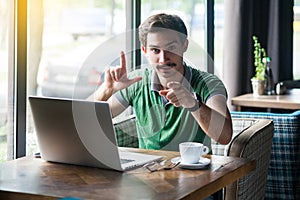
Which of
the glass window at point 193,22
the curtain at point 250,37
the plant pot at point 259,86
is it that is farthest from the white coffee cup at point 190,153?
the curtain at point 250,37

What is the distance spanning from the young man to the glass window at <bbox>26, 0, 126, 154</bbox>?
0.44 m

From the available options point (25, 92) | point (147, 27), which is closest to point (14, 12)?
point (25, 92)

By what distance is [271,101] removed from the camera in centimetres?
436

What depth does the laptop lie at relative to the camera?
7.58 ft

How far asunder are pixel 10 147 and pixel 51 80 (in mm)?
489

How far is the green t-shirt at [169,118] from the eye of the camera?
3002 mm

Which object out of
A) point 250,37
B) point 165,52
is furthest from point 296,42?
point 165,52

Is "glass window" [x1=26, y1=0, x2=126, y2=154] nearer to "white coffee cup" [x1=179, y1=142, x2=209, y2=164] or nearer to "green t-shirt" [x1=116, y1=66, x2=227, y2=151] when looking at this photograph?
"green t-shirt" [x1=116, y1=66, x2=227, y2=151]

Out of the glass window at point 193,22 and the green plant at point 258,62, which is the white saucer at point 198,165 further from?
the green plant at point 258,62

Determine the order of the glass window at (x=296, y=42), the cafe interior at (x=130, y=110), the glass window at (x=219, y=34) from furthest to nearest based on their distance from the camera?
the glass window at (x=296, y=42)
the glass window at (x=219, y=34)
the cafe interior at (x=130, y=110)

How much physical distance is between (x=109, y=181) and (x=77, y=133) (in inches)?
10.6

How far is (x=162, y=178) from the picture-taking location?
88.8 inches

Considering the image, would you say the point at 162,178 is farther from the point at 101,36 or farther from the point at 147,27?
the point at 101,36

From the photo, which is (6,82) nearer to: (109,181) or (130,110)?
(109,181)
